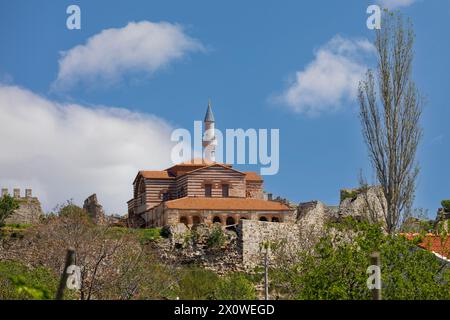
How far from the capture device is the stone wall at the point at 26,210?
165 ft

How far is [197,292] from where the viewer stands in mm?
35219

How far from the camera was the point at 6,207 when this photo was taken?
1938 inches

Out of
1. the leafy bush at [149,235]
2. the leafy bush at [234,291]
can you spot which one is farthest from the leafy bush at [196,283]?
the leafy bush at [234,291]

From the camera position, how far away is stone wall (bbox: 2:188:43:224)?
50344mm

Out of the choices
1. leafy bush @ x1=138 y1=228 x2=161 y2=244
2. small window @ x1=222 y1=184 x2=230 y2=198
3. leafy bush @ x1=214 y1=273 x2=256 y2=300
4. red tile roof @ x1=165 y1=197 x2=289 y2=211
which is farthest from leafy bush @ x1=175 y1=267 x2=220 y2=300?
small window @ x1=222 y1=184 x2=230 y2=198

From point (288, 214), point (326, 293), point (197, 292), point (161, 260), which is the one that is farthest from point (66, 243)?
point (288, 214)

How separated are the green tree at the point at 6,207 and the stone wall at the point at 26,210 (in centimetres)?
59

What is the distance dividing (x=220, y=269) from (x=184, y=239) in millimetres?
2392

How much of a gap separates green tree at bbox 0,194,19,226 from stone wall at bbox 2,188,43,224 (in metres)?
0.59

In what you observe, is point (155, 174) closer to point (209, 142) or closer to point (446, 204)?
point (209, 142)

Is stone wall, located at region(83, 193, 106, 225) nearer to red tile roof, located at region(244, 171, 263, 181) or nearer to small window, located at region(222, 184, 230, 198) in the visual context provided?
small window, located at region(222, 184, 230, 198)

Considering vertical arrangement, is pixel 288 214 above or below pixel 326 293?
above

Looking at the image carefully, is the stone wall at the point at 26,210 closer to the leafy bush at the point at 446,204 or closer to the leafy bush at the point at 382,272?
the leafy bush at the point at 446,204
